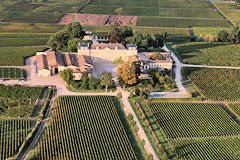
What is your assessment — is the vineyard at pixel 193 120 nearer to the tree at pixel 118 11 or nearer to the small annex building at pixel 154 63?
the small annex building at pixel 154 63

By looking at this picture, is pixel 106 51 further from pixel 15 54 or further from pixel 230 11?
pixel 230 11

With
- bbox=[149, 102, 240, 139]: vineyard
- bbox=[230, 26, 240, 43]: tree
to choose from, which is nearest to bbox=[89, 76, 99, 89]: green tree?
bbox=[149, 102, 240, 139]: vineyard

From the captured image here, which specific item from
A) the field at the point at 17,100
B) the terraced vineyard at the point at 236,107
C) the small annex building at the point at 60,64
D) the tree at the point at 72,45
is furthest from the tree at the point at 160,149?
the tree at the point at 72,45

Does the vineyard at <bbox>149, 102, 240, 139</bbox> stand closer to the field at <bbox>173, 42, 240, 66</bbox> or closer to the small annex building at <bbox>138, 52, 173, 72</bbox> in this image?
the small annex building at <bbox>138, 52, 173, 72</bbox>

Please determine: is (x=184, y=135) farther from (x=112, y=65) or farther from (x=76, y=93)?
(x=112, y=65)

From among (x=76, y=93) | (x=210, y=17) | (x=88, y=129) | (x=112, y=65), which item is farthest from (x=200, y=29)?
(x=88, y=129)

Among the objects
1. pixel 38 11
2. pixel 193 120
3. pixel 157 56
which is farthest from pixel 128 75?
pixel 38 11

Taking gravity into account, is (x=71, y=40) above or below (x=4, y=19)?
above
